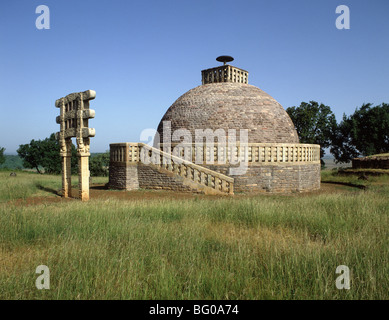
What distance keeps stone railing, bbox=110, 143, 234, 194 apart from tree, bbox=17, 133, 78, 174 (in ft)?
83.3

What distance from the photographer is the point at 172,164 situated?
1341 cm

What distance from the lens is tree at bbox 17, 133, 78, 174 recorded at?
1414 inches

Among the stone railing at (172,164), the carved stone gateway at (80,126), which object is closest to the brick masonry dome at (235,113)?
the stone railing at (172,164)

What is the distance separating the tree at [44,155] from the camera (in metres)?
35.9

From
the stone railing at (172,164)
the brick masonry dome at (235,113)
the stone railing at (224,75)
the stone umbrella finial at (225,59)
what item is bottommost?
the stone railing at (172,164)

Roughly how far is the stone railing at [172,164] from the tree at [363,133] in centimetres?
2798

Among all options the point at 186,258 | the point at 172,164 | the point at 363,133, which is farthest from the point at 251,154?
the point at 363,133

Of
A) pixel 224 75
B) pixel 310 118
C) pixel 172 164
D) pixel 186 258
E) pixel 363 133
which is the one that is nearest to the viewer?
pixel 186 258

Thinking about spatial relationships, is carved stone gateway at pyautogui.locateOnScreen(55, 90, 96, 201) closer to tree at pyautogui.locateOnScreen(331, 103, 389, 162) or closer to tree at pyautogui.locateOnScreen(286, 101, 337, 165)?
tree at pyautogui.locateOnScreen(286, 101, 337, 165)

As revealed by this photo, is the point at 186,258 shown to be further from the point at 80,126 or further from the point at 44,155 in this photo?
the point at 44,155

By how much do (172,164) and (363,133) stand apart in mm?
30673

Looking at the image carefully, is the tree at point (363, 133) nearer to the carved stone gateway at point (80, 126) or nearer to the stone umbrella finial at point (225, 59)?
the stone umbrella finial at point (225, 59)
